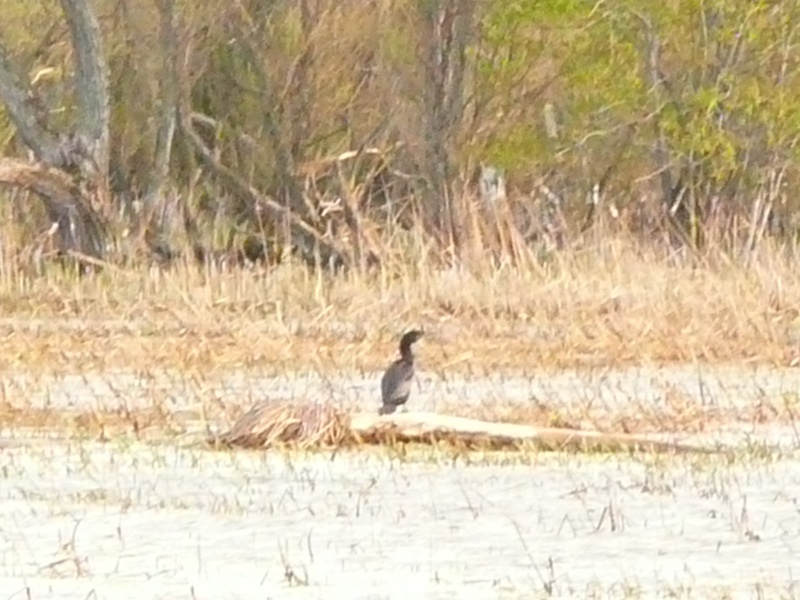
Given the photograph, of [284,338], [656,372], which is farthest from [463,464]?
[284,338]

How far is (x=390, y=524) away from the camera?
8133mm

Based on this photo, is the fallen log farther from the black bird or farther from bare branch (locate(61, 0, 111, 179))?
bare branch (locate(61, 0, 111, 179))

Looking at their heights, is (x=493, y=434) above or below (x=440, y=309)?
above

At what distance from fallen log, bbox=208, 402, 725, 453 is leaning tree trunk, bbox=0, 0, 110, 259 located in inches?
462

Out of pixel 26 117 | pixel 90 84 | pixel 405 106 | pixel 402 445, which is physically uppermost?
pixel 90 84

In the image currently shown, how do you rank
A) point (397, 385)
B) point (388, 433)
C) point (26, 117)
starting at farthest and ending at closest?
point (26, 117) < point (397, 385) < point (388, 433)

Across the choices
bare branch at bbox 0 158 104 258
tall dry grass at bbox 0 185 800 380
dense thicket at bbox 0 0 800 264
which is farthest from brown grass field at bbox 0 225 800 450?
dense thicket at bbox 0 0 800 264

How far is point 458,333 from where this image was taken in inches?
643

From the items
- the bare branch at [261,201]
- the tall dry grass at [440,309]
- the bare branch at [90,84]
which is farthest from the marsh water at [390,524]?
the bare branch at [90,84]

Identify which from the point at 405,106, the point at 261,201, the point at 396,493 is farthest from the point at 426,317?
the point at 405,106

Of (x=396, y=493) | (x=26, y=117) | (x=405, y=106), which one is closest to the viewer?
(x=396, y=493)

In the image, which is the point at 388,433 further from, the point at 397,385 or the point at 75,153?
the point at 75,153

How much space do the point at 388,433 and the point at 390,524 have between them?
225cm

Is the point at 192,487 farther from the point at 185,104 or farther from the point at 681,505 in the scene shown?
the point at 185,104
